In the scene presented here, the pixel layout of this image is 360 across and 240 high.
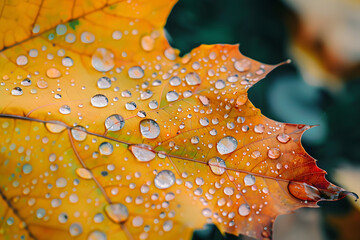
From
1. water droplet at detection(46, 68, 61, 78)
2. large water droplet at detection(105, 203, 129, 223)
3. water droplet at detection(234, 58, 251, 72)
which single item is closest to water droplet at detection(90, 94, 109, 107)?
water droplet at detection(46, 68, 61, 78)

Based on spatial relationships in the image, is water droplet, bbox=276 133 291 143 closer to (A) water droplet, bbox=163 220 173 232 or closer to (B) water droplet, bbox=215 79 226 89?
(B) water droplet, bbox=215 79 226 89

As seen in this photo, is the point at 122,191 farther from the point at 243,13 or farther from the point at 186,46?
the point at 243,13

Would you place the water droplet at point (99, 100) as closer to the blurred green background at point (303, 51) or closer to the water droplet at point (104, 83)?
the water droplet at point (104, 83)

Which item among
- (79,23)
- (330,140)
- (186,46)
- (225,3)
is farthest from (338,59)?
(79,23)

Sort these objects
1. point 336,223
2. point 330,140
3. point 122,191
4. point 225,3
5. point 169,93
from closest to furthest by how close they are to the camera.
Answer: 1. point 122,191
2. point 169,93
3. point 336,223
4. point 330,140
5. point 225,3

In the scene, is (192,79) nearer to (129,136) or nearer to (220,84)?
(220,84)
